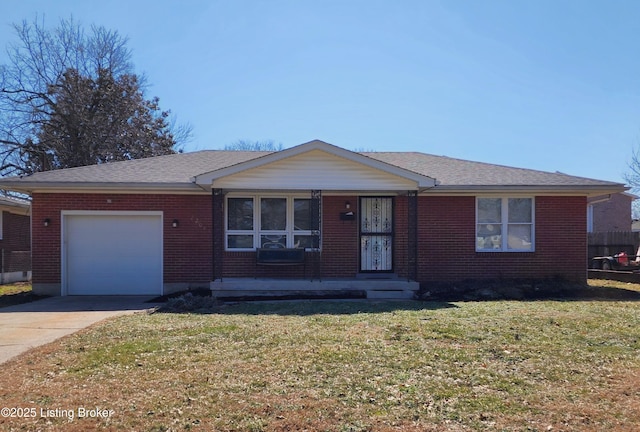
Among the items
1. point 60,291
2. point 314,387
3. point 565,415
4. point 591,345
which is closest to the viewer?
point 565,415

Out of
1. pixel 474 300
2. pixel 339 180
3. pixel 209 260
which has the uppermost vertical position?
pixel 339 180

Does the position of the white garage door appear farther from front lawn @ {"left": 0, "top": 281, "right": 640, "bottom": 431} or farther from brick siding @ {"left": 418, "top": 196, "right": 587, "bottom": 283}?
brick siding @ {"left": 418, "top": 196, "right": 587, "bottom": 283}

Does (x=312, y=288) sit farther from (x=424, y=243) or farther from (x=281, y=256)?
(x=424, y=243)

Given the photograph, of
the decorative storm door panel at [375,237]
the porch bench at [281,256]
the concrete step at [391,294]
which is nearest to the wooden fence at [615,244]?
the decorative storm door panel at [375,237]

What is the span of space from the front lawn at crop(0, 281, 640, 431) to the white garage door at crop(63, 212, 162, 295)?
447 centimetres

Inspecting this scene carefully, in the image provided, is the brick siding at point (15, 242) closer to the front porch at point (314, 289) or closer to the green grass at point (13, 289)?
the green grass at point (13, 289)

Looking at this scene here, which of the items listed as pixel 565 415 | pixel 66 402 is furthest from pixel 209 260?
pixel 565 415

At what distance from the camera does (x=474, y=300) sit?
11.2 metres

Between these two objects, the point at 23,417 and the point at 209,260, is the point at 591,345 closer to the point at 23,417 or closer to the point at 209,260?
the point at 23,417

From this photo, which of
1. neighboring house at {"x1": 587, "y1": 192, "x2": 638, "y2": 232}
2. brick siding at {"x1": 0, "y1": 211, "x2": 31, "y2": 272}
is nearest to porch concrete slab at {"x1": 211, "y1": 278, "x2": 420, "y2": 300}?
brick siding at {"x1": 0, "y1": 211, "x2": 31, "y2": 272}

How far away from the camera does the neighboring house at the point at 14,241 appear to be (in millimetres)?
16300

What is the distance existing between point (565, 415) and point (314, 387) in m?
2.23

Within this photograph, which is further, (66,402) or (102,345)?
(102,345)

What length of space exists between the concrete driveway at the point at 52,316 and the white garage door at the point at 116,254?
1.66ft
